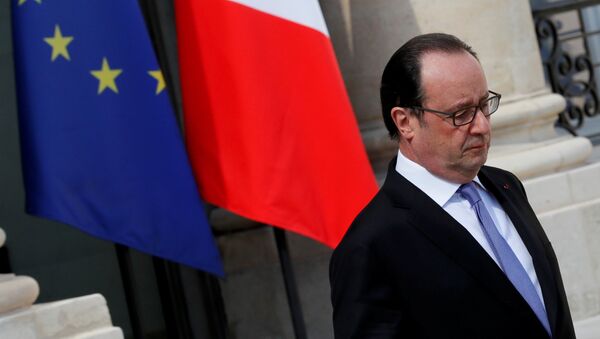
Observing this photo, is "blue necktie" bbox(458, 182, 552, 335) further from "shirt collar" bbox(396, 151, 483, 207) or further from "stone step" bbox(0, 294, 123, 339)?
"stone step" bbox(0, 294, 123, 339)

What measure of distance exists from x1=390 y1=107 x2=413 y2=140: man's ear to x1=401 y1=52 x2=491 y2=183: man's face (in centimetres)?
2

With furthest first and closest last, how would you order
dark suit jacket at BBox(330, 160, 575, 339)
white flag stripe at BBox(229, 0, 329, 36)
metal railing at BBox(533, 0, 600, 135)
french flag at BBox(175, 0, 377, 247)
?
metal railing at BBox(533, 0, 600, 135)
white flag stripe at BBox(229, 0, 329, 36)
french flag at BBox(175, 0, 377, 247)
dark suit jacket at BBox(330, 160, 575, 339)

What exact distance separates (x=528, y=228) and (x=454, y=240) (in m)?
0.26

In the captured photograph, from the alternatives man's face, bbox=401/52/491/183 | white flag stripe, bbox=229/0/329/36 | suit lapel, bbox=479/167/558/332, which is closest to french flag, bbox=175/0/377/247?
white flag stripe, bbox=229/0/329/36

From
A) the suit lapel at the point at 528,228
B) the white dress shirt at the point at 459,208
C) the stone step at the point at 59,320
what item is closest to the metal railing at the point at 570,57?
the stone step at the point at 59,320

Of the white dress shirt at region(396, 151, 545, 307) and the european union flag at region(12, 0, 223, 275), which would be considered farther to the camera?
the european union flag at region(12, 0, 223, 275)

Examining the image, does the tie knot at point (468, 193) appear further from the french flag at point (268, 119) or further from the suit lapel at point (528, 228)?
the french flag at point (268, 119)

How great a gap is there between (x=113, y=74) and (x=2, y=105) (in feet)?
4.30

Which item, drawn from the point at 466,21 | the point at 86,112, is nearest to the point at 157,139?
the point at 86,112

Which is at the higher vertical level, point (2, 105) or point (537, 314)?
point (2, 105)

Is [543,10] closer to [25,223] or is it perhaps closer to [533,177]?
[533,177]

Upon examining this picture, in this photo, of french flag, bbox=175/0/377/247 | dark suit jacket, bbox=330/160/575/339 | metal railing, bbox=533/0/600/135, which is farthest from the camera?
metal railing, bbox=533/0/600/135

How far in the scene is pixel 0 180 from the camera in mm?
6223

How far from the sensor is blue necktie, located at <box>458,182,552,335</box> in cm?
257
